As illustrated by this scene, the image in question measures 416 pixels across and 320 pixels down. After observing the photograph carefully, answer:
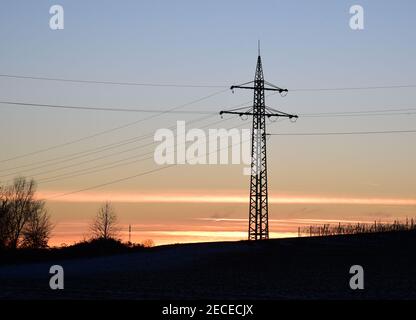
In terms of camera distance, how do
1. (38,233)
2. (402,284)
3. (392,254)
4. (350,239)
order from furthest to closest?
(38,233) < (350,239) < (392,254) < (402,284)

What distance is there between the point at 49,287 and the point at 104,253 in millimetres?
31539

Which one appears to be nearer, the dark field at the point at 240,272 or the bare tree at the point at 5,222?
the dark field at the point at 240,272

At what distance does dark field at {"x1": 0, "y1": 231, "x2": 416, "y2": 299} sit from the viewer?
1506 inches

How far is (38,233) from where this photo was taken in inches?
5197

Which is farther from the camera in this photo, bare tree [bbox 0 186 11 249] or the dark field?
bare tree [bbox 0 186 11 249]

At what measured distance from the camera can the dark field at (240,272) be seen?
38.3 m

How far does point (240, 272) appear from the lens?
51344mm

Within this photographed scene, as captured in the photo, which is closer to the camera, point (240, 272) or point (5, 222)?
point (240, 272)
